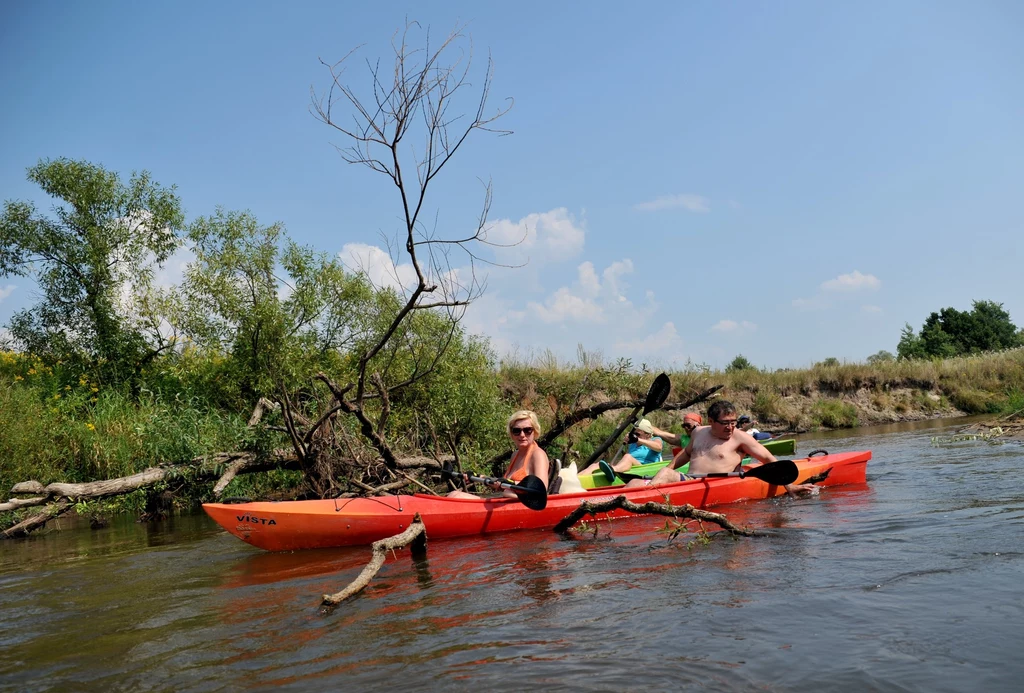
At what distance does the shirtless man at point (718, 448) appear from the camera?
7566 millimetres

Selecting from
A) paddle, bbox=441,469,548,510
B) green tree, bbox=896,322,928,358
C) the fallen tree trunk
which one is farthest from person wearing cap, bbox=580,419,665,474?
green tree, bbox=896,322,928,358

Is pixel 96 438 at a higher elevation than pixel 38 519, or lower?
higher

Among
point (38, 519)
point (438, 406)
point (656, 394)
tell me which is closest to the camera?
point (38, 519)

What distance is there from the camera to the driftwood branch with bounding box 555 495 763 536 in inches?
216

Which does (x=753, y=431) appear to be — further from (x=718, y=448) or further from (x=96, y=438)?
(x=96, y=438)

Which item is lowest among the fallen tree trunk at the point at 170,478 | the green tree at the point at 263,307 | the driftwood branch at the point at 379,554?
the driftwood branch at the point at 379,554

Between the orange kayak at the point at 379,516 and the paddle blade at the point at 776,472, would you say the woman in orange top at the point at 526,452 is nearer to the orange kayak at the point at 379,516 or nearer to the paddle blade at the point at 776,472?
the orange kayak at the point at 379,516

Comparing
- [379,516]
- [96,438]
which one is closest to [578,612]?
[379,516]

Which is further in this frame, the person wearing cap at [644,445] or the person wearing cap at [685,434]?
the person wearing cap at [644,445]

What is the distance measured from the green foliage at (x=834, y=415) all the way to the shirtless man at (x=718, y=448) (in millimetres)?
12571

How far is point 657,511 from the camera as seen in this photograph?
5.56m

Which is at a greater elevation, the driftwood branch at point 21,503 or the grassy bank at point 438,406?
the grassy bank at point 438,406

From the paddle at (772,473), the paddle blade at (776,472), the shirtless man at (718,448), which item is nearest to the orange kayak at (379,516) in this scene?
the paddle at (772,473)

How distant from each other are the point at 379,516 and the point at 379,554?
5.62ft
